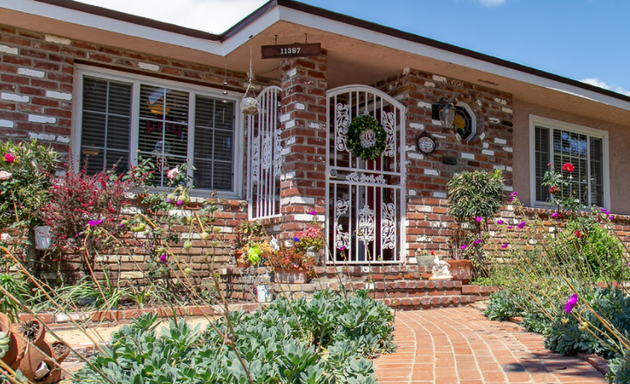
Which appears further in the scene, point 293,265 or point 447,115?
point 447,115

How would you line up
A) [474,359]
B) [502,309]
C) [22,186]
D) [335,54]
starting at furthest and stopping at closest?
[335,54] → [22,186] → [502,309] → [474,359]

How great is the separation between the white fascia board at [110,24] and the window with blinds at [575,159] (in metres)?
5.54

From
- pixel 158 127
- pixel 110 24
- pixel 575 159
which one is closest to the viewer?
pixel 110 24

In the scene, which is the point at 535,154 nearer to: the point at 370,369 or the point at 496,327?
the point at 496,327

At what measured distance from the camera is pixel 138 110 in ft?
22.2

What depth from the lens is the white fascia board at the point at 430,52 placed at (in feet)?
18.8

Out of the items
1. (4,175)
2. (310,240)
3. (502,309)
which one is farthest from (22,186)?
(502,309)

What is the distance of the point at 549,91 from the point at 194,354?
7.30 meters

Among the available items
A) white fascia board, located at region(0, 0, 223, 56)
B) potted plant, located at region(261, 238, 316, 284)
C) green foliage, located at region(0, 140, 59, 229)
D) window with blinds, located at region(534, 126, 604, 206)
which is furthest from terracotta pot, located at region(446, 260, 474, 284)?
green foliage, located at region(0, 140, 59, 229)

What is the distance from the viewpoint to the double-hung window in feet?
21.6

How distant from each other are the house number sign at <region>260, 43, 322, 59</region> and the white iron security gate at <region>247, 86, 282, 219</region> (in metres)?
0.82

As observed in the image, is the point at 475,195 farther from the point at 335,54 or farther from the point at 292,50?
the point at 292,50

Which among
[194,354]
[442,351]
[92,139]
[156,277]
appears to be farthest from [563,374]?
[92,139]

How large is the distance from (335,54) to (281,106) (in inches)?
37.3
